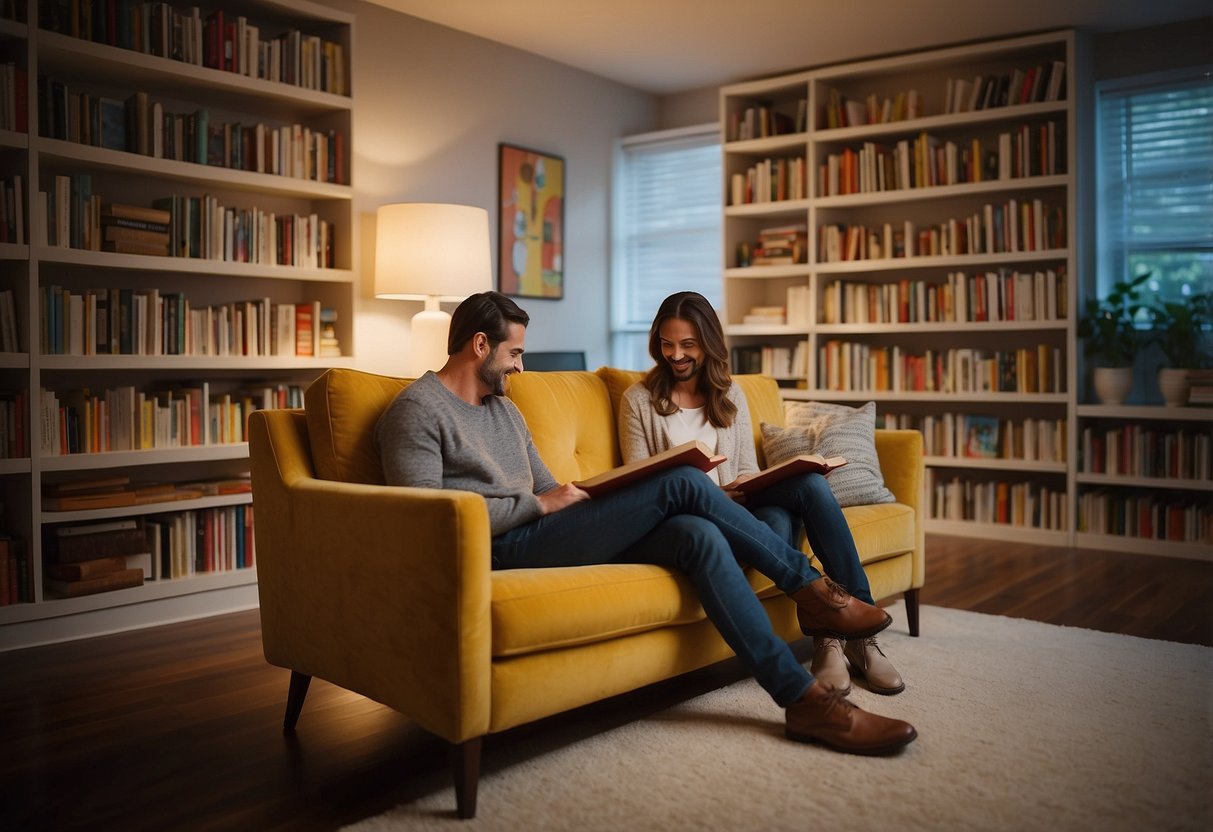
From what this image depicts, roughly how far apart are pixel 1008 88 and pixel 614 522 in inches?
151

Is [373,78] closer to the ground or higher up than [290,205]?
higher up

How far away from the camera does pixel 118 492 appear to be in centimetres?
358

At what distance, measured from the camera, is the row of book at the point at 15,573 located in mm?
3297

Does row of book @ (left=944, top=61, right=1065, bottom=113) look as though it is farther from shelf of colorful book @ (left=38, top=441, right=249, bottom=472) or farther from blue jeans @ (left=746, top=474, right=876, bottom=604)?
shelf of colorful book @ (left=38, top=441, right=249, bottom=472)

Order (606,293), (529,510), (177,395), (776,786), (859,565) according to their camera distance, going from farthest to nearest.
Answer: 1. (606,293)
2. (177,395)
3. (859,565)
4. (529,510)
5. (776,786)

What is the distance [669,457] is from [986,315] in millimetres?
3435

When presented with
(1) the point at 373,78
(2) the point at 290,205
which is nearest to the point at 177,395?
(2) the point at 290,205

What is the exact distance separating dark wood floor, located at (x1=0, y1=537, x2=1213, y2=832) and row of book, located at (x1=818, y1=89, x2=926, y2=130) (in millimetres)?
2779

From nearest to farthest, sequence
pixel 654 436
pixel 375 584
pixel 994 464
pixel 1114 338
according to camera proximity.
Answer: pixel 375 584 → pixel 654 436 → pixel 1114 338 → pixel 994 464

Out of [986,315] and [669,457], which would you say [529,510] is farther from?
[986,315]

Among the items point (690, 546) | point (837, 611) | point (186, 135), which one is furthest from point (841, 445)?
point (186, 135)

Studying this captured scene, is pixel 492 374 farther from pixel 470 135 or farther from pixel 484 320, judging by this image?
pixel 470 135

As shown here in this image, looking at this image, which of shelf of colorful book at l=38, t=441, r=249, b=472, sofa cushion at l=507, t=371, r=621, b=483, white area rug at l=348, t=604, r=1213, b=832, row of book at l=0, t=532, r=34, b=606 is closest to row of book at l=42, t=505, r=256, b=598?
row of book at l=0, t=532, r=34, b=606

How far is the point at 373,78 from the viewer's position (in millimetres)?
4844
